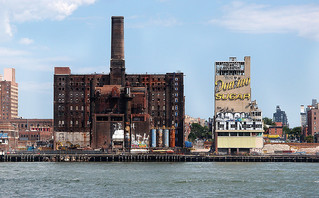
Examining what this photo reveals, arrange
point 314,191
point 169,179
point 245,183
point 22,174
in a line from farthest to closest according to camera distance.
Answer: point 22,174
point 169,179
point 245,183
point 314,191

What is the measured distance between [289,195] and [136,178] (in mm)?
40531

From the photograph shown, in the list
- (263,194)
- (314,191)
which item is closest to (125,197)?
(263,194)

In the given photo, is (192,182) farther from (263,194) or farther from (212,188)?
(263,194)

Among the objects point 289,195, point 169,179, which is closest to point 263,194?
point 289,195

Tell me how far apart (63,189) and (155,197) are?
19.2 meters

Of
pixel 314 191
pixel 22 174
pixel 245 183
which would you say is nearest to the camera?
pixel 314 191

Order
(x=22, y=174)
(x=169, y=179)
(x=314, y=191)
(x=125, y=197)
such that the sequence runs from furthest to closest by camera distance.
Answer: (x=22, y=174) < (x=169, y=179) < (x=314, y=191) < (x=125, y=197)

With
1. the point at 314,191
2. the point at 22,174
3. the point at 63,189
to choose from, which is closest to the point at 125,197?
the point at 63,189

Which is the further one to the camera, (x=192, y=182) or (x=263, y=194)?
(x=192, y=182)

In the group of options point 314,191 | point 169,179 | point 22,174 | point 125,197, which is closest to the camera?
point 125,197

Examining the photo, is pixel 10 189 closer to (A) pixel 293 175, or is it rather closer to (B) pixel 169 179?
(B) pixel 169 179

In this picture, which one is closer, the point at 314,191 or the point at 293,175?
the point at 314,191

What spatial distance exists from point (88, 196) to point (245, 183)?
36.6 meters

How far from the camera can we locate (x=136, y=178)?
5374 inches
